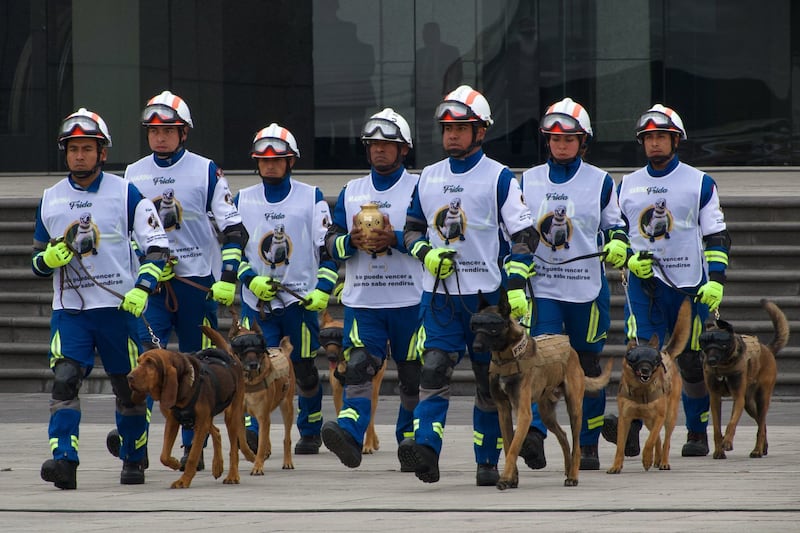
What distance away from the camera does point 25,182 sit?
2469 cm

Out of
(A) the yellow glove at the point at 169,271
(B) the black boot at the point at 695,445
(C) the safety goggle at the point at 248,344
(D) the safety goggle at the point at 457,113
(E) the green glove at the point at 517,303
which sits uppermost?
(D) the safety goggle at the point at 457,113

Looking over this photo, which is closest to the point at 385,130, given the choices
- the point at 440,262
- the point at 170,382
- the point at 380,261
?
the point at 380,261

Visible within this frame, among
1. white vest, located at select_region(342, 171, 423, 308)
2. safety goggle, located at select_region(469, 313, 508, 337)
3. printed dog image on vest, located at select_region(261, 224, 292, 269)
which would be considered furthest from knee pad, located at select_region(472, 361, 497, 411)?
printed dog image on vest, located at select_region(261, 224, 292, 269)

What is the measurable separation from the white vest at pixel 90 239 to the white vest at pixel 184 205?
1294 millimetres

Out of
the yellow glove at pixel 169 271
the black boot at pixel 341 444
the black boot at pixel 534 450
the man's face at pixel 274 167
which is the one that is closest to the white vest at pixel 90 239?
the yellow glove at pixel 169 271

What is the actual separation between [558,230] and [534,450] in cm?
154

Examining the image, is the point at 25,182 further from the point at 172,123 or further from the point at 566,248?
the point at 566,248

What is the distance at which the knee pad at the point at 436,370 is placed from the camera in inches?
398

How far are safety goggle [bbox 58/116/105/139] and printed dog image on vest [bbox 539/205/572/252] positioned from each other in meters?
2.97

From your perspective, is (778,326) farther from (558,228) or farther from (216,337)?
(216,337)

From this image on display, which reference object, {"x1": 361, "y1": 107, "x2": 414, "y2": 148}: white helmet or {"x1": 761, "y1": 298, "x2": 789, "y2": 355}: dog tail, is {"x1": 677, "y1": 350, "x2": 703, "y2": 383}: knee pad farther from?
{"x1": 361, "y1": 107, "x2": 414, "y2": 148}: white helmet

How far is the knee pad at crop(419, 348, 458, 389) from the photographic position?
10117 millimetres

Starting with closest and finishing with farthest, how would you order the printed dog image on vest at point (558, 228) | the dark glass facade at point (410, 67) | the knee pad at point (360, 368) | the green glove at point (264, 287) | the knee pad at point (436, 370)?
the knee pad at point (436, 370), the knee pad at point (360, 368), the printed dog image on vest at point (558, 228), the green glove at point (264, 287), the dark glass facade at point (410, 67)

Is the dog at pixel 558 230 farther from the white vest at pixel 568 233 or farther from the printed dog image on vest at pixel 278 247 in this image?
the printed dog image on vest at pixel 278 247
